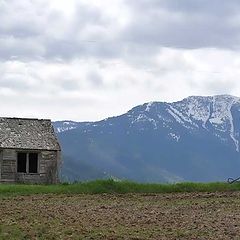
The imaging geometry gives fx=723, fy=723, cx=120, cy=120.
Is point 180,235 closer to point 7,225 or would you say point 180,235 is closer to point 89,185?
point 7,225

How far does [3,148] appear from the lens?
71.4 metres

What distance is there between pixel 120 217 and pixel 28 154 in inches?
1547

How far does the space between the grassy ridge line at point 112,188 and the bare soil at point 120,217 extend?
5.08 metres

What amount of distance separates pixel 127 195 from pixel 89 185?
4.78 m

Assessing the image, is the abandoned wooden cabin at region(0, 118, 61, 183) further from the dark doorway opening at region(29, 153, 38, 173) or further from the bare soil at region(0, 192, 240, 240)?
the bare soil at region(0, 192, 240, 240)

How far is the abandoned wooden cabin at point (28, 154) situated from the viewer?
235 ft

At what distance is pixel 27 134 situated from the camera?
7325 cm

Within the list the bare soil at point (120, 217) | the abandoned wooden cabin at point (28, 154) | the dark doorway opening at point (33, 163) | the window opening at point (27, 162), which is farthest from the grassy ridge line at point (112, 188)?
the dark doorway opening at point (33, 163)

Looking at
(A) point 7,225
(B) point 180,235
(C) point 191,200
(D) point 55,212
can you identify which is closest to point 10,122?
(C) point 191,200

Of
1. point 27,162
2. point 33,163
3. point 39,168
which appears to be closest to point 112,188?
point 39,168

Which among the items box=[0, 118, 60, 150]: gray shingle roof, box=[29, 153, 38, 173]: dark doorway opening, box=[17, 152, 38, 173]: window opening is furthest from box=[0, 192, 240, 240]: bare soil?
box=[29, 153, 38, 173]: dark doorway opening

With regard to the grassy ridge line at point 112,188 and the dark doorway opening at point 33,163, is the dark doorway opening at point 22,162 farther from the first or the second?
the grassy ridge line at point 112,188

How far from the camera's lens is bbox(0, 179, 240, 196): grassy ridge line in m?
53.3

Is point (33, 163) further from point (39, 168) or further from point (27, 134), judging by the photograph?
point (27, 134)
